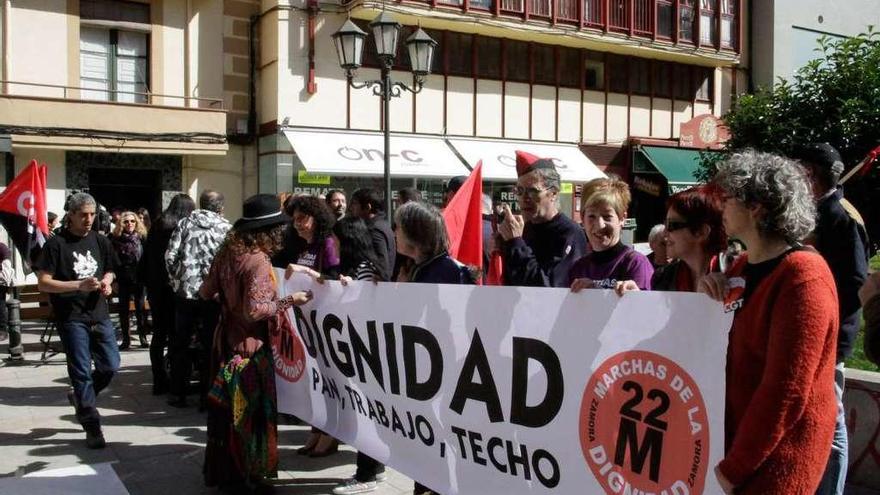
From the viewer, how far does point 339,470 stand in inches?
196

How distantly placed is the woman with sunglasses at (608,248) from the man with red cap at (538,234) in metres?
0.29

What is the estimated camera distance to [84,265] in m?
5.59

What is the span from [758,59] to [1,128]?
20.7 meters

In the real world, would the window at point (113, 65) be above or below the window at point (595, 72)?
below

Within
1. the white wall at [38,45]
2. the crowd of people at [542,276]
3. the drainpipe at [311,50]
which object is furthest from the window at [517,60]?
the crowd of people at [542,276]

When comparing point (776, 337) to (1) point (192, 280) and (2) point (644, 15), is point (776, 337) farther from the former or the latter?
(2) point (644, 15)

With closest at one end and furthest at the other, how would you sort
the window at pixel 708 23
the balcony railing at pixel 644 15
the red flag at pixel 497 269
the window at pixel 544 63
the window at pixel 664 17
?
the red flag at pixel 497 269, the balcony railing at pixel 644 15, the window at pixel 544 63, the window at pixel 664 17, the window at pixel 708 23

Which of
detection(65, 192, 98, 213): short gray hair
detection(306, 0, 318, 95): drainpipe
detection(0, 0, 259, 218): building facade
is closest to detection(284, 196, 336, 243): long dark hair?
detection(65, 192, 98, 213): short gray hair

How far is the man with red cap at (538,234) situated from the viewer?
3707 mm

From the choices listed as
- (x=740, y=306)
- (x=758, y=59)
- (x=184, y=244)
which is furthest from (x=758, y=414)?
(x=758, y=59)

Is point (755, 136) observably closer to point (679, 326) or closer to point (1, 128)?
point (679, 326)

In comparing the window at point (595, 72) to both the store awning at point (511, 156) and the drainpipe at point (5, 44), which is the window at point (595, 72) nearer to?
the store awning at point (511, 156)

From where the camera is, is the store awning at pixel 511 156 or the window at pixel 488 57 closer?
the store awning at pixel 511 156

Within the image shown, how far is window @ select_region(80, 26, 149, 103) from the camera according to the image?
1556cm
